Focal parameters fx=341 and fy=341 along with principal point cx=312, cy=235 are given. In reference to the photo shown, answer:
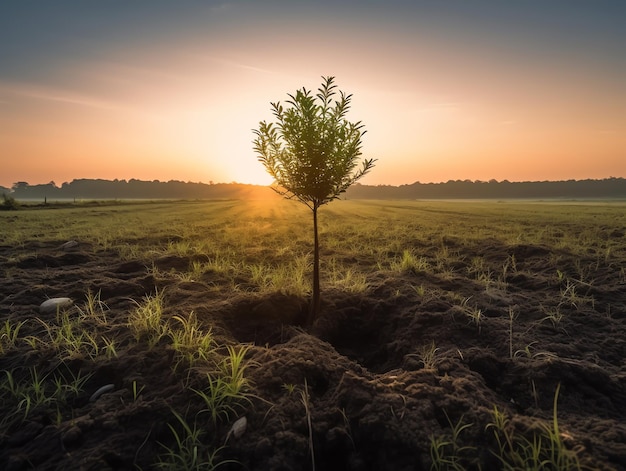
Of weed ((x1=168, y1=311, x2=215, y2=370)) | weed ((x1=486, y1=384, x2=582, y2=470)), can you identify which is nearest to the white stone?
weed ((x1=168, y1=311, x2=215, y2=370))

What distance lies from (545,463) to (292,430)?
1.62 m

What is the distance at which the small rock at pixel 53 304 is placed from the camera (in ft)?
15.3

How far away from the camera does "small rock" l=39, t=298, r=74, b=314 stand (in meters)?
4.65

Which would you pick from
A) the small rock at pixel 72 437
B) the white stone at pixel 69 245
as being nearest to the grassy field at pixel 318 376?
the small rock at pixel 72 437

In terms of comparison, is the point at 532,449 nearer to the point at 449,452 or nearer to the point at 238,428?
the point at 449,452

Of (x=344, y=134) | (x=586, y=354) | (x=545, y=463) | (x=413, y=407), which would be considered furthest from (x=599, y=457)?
(x=344, y=134)

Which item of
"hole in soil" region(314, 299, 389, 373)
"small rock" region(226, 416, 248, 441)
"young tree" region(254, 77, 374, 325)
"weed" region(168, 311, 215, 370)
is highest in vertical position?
"young tree" region(254, 77, 374, 325)

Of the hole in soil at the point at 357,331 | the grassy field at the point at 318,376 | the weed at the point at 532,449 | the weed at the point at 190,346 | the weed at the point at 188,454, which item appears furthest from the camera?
the hole in soil at the point at 357,331

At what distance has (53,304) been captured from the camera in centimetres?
470

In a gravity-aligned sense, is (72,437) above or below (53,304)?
below

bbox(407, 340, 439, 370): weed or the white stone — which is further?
the white stone

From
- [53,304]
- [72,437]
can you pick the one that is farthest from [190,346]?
[53,304]

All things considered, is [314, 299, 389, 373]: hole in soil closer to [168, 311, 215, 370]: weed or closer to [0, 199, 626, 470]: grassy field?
[0, 199, 626, 470]: grassy field

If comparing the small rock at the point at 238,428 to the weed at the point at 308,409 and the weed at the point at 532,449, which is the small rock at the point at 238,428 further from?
the weed at the point at 532,449
